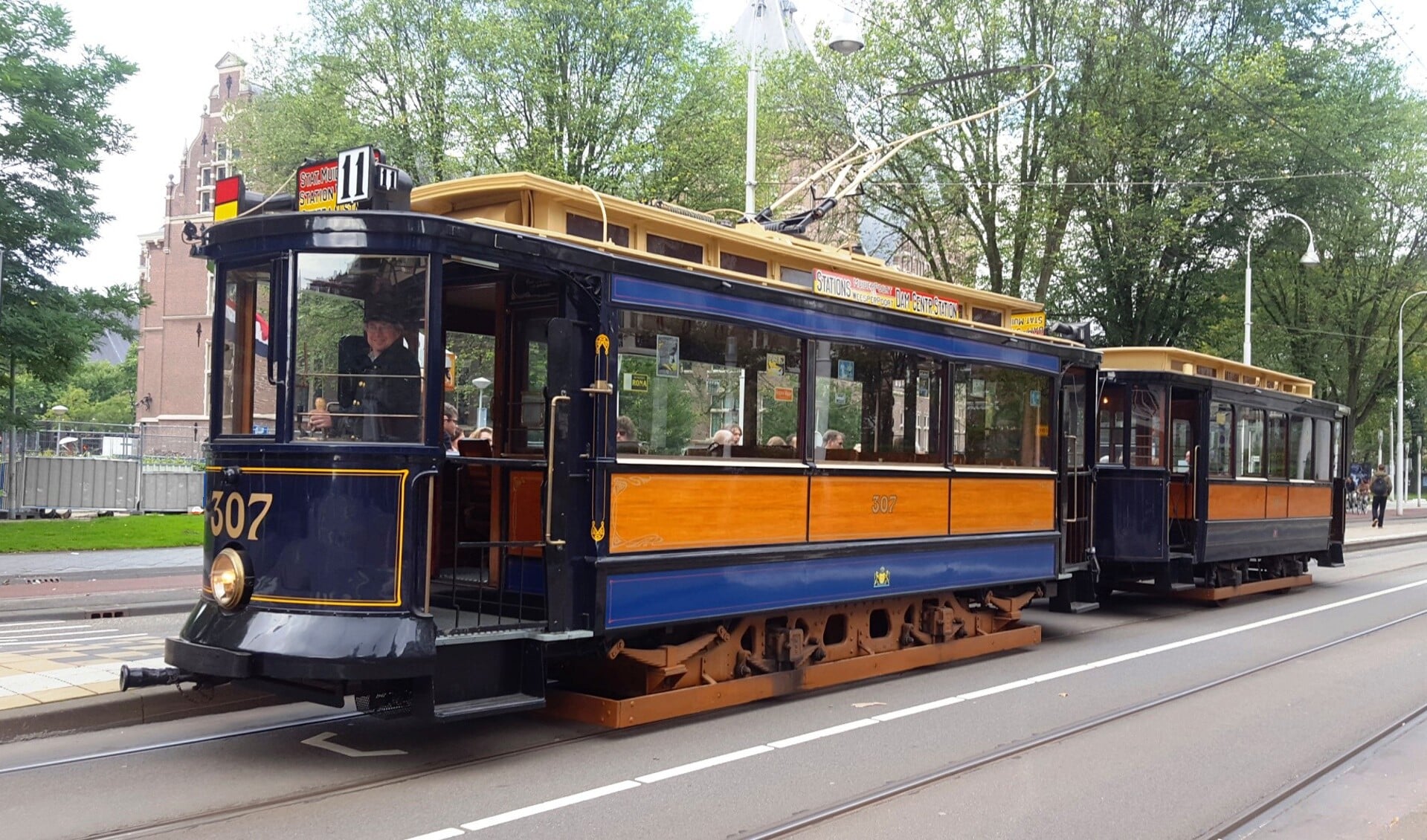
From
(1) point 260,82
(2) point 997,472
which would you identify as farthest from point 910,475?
(1) point 260,82

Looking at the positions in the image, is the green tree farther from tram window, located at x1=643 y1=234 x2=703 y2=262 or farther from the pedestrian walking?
the pedestrian walking

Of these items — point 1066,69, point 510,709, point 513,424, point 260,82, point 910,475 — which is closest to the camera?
point 510,709

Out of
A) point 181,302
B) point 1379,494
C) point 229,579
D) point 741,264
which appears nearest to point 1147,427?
point 741,264

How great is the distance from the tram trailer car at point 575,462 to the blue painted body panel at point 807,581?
0.03 metres

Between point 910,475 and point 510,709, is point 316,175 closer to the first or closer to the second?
point 510,709

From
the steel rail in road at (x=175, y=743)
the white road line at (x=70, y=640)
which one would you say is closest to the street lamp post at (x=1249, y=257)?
the white road line at (x=70, y=640)

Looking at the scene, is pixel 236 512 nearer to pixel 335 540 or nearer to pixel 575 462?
pixel 335 540

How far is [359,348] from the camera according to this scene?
21.0ft

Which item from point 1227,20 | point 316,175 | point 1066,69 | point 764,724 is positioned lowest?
point 764,724

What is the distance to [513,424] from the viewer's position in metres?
7.82

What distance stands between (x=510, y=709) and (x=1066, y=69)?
22.9m

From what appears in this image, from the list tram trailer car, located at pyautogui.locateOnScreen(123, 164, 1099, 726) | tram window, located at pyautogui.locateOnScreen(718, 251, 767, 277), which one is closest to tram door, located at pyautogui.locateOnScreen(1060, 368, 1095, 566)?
tram trailer car, located at pyautogui.locateOnScreen(123, 164, 1099, 726)

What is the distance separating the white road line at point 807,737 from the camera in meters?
5.68

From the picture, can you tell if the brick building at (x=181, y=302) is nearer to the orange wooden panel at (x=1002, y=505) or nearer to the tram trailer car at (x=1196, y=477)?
the tram trailer car at (x=1196, y=477)
